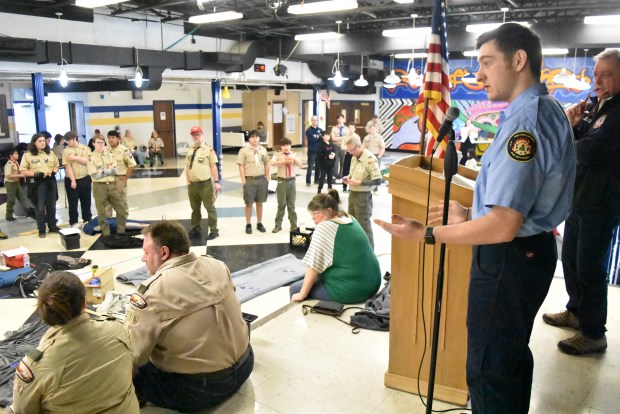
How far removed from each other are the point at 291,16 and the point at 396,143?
438 inches

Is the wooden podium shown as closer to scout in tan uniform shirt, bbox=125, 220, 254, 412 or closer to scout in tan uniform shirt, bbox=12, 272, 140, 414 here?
scout in tan uniform shirt, bbox=125, 220, 254, 412

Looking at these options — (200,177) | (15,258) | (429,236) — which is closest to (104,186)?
(200,177)

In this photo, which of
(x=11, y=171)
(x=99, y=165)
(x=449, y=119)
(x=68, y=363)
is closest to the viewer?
(x=449, y=119)

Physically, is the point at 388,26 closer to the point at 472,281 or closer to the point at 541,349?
the point at 541,349

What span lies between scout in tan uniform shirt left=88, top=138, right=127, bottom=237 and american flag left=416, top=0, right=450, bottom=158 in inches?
227

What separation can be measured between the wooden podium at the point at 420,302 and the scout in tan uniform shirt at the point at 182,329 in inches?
37.2

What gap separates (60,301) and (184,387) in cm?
93

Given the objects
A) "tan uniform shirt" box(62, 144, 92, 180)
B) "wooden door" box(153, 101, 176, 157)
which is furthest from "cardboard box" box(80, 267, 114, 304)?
"wooden door" box(153, 101, 176, 157)

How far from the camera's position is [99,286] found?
531 centimetres

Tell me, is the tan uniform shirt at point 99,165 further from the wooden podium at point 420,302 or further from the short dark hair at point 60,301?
the wooden podium at point 420,302

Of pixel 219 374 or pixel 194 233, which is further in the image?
pixel 194 233

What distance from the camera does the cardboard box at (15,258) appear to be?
6043 mm

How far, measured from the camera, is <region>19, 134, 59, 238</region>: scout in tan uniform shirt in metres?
8.00

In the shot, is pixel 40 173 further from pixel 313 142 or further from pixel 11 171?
pixel 313 142
